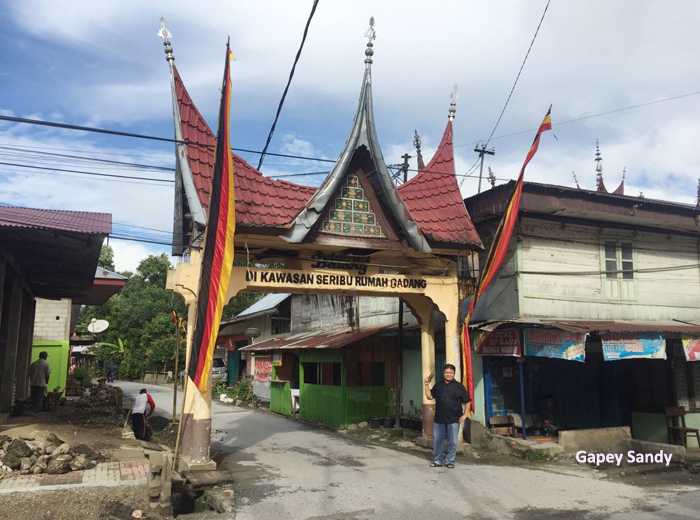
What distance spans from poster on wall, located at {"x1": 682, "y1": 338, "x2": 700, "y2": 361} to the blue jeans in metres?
5.88

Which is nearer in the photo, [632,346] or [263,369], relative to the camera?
[632,346]

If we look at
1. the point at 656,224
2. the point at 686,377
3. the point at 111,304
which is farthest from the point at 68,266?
the point at 111,304

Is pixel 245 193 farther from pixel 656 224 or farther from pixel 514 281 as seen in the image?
pixel 656 224

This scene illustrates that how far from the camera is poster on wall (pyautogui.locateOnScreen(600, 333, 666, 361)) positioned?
12.1 metres

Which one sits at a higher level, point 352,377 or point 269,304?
point 269,304

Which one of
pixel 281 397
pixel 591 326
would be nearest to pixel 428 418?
pixel 591 326

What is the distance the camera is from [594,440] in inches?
476

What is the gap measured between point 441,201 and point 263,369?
53.8 feet

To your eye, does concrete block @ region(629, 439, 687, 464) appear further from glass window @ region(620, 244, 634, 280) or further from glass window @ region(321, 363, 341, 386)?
glass window @ region(321, 363, 341, 386)

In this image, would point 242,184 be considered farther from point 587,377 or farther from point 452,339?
point 587,377

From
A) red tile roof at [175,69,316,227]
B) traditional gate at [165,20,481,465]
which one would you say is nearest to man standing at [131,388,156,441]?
traditional gate at [165,20,481,465]

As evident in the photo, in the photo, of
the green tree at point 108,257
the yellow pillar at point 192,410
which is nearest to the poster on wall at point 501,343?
the yellow pillar at point 192,410

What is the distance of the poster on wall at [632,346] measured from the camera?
39.6ft

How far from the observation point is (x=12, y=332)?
14.7 metres
